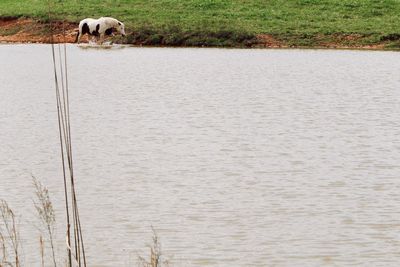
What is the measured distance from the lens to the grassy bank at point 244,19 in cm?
4175

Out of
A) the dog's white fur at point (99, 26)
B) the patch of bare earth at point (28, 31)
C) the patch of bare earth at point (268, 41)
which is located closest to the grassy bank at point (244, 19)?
the patch of bare earth at point (268, 41)

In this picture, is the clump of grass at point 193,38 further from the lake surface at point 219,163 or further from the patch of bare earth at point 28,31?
the lake surface at point 219,163

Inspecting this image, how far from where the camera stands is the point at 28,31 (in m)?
44.8

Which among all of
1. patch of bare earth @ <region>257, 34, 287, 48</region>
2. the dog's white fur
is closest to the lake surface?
patch of bare earth @ <region>257, 34, 287, 48</region>

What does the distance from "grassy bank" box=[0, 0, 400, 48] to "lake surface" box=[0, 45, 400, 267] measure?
10930 millimetres

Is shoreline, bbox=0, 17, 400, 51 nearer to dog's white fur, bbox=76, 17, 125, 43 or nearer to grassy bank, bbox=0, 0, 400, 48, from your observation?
grassy bank, bbox=0, 0, 400, 48

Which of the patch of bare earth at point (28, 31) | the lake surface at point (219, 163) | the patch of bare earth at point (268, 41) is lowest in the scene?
the lake surface at point (219, 163)

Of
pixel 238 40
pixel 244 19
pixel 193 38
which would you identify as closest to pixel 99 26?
pixel 193 38

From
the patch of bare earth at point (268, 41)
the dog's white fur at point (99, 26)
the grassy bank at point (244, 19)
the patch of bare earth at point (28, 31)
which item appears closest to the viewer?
the patch of bare earth at point (268, 41)

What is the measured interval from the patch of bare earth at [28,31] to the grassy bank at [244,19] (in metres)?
0.37

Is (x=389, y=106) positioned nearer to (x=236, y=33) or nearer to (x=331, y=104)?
(x=331, y=104)

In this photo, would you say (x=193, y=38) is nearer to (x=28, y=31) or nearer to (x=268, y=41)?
(x=268, y=41)

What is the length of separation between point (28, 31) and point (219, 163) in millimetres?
30364

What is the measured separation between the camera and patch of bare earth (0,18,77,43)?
43969 mm
